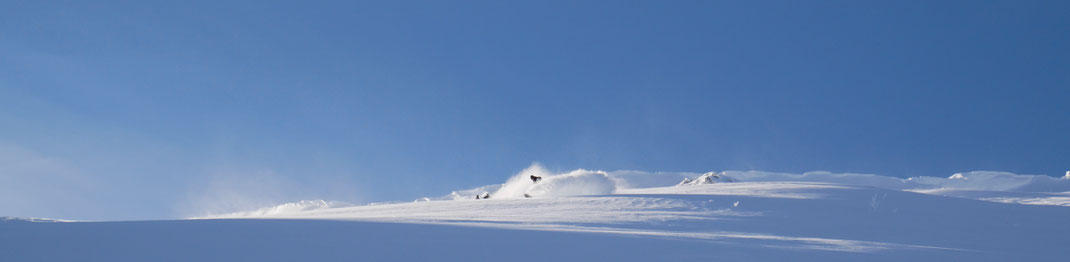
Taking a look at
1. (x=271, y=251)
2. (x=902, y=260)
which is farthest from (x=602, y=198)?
(x=271, y=251)

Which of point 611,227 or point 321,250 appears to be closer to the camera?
point 321,250

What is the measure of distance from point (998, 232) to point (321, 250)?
1315cm

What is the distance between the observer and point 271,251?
8812mm

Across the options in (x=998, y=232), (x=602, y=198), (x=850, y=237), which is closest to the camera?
(x=850, y=237)

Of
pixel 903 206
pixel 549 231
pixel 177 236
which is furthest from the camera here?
pixel 903 206

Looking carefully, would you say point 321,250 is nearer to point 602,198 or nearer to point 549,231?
point 549,231

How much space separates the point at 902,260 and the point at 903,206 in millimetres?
9408

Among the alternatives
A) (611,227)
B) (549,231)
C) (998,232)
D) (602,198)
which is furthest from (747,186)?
(549,231)

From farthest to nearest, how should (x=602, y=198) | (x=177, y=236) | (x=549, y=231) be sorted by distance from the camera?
(x=602, y=198) → (x=549, y=231) → (x=177, y=236)

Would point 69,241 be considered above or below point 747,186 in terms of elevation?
below

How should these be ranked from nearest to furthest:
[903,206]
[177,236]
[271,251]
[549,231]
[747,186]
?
[271,251], [177,236], [549,231], [903,206], [747,186]

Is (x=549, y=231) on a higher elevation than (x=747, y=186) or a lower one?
lower

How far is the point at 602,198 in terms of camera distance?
61.4 ft

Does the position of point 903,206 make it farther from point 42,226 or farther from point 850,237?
point 42,226
